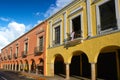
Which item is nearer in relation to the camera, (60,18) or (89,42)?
(89,42)

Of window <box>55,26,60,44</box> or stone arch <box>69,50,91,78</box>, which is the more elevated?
window <box>55,26,60,44</box>

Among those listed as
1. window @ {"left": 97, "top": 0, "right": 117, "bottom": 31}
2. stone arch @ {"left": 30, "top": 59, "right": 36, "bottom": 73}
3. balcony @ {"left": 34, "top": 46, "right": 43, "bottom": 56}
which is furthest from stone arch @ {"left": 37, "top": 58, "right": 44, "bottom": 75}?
window @ {"left": 97, "top": 0, "right": 117, "bottom": 31}

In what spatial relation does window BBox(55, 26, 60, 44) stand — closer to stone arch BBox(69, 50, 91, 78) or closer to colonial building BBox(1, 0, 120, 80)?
colonial building BBox(1, 0, 120, 80)

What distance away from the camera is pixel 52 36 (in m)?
23.2

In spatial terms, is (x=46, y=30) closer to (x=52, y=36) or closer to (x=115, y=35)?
(x=52, y=36)

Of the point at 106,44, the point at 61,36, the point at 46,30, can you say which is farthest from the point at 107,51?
the point at 46,30

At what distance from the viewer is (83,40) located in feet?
54.9

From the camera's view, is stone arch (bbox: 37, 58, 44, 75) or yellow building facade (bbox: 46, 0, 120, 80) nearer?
yellow building facade (bbox: 46, 0, 120, 80)

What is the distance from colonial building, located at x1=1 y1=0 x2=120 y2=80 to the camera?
14531 mm

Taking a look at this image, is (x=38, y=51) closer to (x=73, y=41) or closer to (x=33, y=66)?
(x=33, y=66)

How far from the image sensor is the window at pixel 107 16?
14.2 m

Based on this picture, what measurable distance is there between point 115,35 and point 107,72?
5.79 metres

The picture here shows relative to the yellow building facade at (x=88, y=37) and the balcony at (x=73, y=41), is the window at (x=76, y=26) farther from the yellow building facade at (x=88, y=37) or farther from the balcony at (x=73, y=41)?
the balcony at (x=73, y=41)

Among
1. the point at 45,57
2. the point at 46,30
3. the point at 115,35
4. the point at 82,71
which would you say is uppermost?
the point at 46,30
